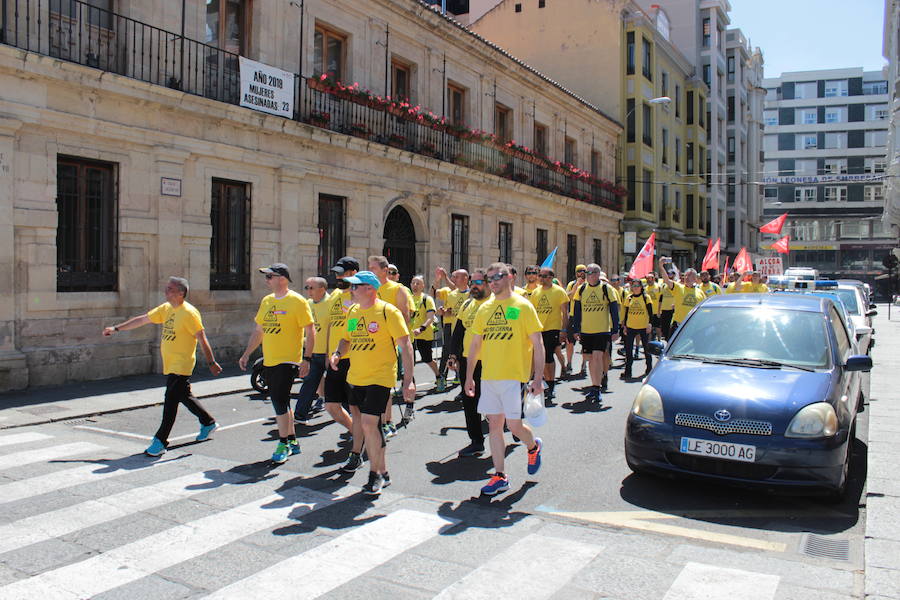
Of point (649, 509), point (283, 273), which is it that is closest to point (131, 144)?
point (283, 273)

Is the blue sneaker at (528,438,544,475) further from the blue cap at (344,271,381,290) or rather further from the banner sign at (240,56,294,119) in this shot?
the banner sign at (240,56,294,119)

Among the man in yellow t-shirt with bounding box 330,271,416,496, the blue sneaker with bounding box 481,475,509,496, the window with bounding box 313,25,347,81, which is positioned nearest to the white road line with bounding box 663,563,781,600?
the blue sneaker with bounding box 481,475,509,496

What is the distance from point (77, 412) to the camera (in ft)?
29.2

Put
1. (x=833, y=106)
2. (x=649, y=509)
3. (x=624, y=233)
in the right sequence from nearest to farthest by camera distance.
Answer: (x=649, y=509), (x=624, y=233), (x=833, y=106)

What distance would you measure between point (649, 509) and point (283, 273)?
3954 mm

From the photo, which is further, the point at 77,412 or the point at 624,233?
the point at 624,233

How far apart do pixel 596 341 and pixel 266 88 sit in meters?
8.39

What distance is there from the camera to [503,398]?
18.9 feet

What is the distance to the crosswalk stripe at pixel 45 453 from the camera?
6.52 m

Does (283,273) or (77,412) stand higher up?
(283,273)

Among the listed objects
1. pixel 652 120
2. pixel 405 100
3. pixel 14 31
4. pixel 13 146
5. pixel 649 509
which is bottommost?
pixel 649 509

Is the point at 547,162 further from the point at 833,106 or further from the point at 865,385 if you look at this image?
the point at 833,106

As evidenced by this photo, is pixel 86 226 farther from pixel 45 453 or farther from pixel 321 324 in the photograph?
pixel 45 453

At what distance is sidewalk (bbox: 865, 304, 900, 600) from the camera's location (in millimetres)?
3797
